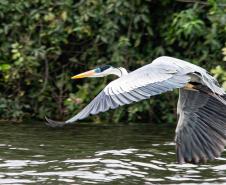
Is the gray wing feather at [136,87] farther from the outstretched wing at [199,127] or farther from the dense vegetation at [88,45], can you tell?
the dense vegetation at [88,45]

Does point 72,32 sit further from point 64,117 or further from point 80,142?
point 80,142

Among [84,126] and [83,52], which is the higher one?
[83,52]

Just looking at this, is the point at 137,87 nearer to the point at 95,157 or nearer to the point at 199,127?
the point at 199,127

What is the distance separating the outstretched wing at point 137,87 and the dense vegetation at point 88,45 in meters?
3.59

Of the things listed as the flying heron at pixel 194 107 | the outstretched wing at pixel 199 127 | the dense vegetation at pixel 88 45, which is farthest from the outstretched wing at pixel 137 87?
the dense vegetation at pixel 88 45

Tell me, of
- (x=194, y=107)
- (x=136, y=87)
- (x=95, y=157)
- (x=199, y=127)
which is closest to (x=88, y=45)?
(x=95, y=157)

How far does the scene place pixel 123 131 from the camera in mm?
9273

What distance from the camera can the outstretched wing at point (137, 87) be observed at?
5285mm

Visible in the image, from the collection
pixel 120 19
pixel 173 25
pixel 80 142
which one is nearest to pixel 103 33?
pixel 120 19

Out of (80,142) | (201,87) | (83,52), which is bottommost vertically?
(80,142)

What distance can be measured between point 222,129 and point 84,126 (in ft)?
11.4

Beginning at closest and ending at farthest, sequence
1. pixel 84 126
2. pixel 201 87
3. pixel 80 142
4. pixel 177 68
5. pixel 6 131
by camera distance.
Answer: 1. pixel 177 68
2. pixel 201 87
3. pixel 80 142
4. pixel 6 131
5. pixel 84 126

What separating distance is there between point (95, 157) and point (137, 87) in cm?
223

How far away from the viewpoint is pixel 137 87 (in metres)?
5.55
